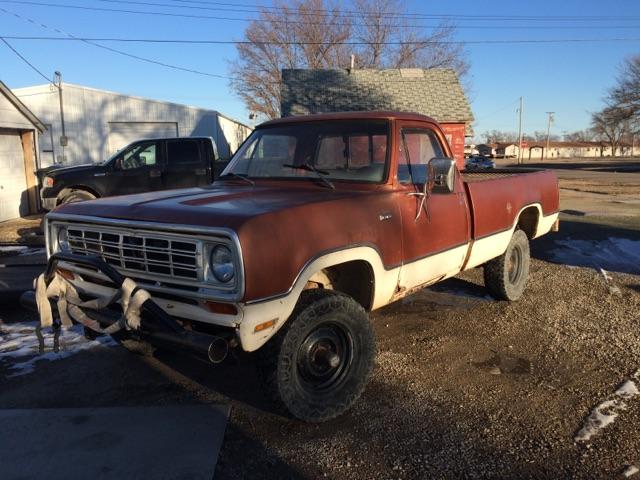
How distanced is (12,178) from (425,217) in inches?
541

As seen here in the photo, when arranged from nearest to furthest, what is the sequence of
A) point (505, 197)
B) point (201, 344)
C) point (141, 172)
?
point (201, 344), point (505, 197), point (141, 172)

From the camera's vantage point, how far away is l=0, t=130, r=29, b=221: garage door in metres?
14.1

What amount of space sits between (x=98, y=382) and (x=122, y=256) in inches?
53.3

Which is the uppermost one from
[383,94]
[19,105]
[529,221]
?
[383,94]

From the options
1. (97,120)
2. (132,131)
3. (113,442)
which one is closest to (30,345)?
(113,442)

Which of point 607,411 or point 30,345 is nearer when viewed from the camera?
point 607,411

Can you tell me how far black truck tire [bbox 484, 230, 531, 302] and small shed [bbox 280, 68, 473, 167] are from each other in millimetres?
14401

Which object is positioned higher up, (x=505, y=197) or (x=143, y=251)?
(x=505, y=197)

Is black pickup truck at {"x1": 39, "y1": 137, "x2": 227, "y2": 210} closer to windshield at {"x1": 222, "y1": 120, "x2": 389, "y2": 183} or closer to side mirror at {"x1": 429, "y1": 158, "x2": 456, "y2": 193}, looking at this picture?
windshield at {"x1": 222, "y1": 120, "x2": 389, "y2": 183}

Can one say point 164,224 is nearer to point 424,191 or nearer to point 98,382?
point 98,382

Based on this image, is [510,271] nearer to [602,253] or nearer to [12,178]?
[602,253]

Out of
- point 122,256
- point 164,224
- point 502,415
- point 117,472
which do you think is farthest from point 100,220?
point 502,415

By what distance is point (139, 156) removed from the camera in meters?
11.7

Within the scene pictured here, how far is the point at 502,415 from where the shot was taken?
140 inches
